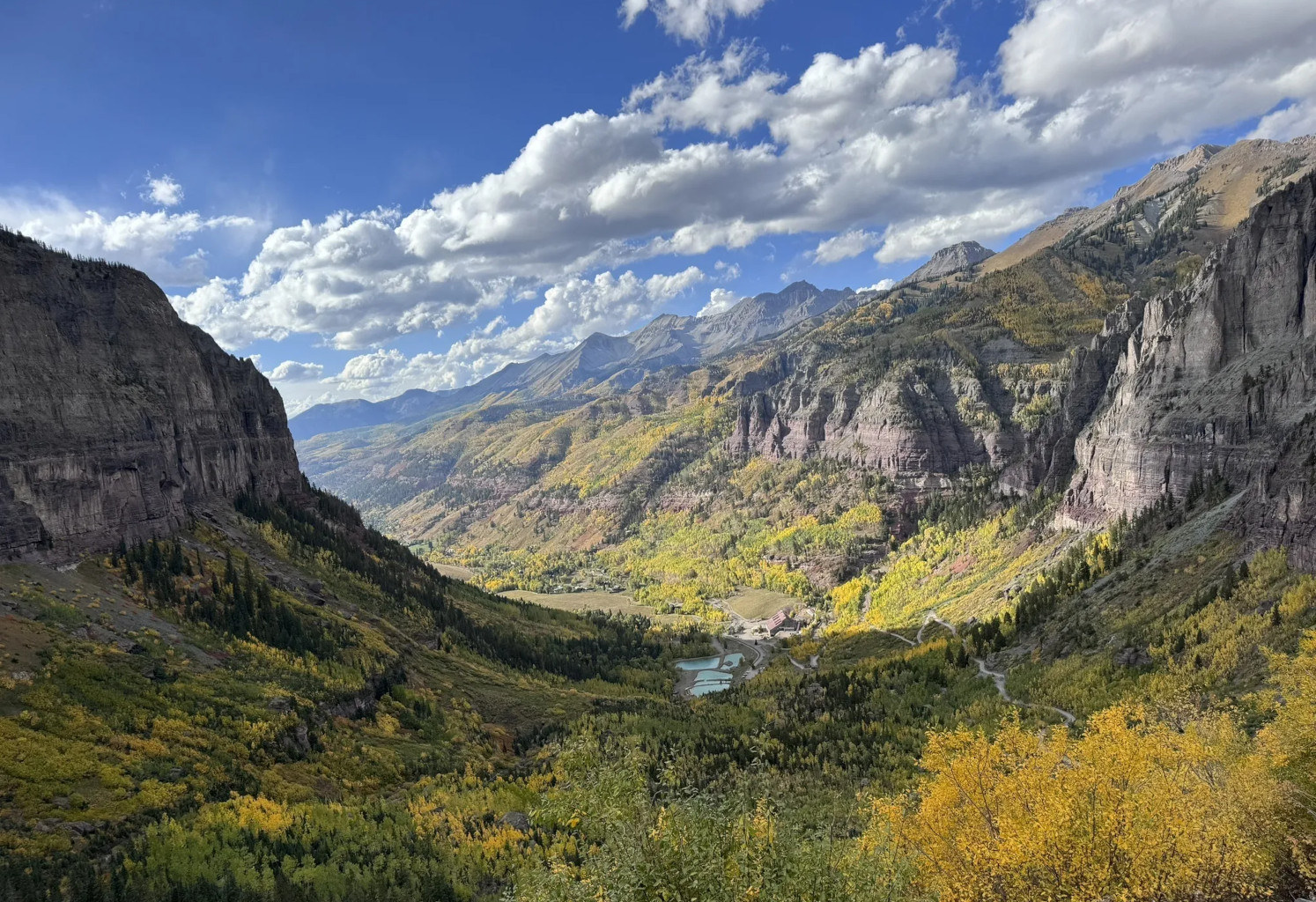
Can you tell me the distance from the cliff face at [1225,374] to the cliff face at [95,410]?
175 meters

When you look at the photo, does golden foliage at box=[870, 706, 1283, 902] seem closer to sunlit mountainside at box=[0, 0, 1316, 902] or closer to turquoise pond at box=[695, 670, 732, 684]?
sunlit mountainside at box=[0, 0, 1316, 902]

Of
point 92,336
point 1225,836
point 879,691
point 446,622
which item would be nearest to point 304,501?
point 446,622

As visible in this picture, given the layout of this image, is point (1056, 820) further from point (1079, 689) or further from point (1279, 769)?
point (1079, 689)

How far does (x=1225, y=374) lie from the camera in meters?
129

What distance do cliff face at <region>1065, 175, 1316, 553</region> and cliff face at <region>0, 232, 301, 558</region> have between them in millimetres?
175406

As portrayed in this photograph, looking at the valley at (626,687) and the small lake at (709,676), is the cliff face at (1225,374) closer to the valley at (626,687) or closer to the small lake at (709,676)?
the valley at (626,687)

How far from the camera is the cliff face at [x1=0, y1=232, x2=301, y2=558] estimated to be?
97.0 meters

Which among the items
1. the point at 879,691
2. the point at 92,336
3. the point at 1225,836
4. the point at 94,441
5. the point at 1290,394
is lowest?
the point at 879,691

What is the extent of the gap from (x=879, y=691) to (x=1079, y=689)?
35.8 metres

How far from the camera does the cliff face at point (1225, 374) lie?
114m

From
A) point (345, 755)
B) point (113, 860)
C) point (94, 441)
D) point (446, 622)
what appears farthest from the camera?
point (446, 622)

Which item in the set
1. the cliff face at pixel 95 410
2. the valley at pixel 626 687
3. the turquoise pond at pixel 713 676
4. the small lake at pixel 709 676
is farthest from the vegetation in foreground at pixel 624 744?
A: the turquoise pond at pixel 713 676

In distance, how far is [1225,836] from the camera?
32375 millimetres

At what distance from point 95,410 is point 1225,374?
681 feet
